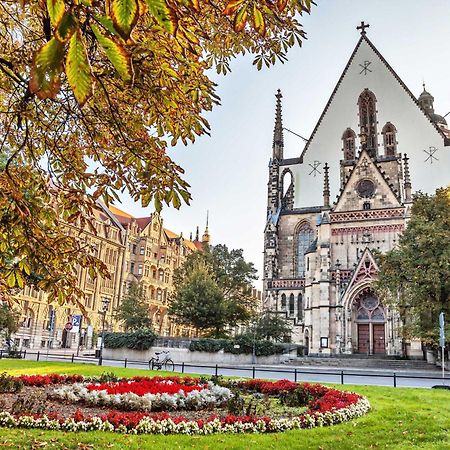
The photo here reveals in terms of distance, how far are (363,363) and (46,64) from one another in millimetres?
35745

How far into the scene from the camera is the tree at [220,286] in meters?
42.2

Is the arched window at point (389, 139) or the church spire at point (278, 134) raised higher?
the church spire at point (278, 134)

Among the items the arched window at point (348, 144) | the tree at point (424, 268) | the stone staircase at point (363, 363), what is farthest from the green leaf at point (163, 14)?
the arched window at point (348, 144)

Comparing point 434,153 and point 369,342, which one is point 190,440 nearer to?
point 369,342

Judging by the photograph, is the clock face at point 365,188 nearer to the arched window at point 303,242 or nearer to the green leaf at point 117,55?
the arched window at point 303,242

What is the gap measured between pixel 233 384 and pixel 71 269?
35.0 feet

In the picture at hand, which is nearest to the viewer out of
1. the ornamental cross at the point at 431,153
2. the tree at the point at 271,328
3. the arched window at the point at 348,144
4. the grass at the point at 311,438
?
the grass at the point at 311,438

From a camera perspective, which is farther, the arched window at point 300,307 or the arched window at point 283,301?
the arched window at point 283,301

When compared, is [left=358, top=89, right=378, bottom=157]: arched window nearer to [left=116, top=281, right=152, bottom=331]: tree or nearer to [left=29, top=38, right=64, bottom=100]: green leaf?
[left=116, top=281, right=152, bottom=331]: tree

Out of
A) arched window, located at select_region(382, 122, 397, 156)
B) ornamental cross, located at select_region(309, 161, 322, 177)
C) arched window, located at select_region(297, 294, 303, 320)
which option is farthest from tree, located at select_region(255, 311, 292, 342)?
arched window, located at select_region(382, 122, 397, 156)

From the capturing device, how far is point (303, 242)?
4850 cm

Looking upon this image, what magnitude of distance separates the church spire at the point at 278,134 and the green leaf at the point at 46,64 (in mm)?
51364

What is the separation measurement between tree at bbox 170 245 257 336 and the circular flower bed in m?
27.0

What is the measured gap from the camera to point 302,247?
48250mm
